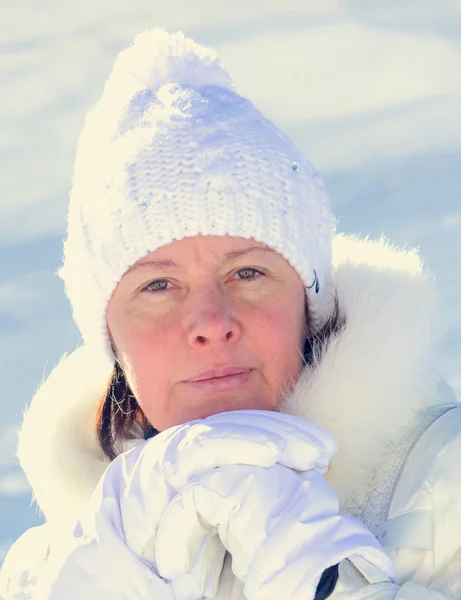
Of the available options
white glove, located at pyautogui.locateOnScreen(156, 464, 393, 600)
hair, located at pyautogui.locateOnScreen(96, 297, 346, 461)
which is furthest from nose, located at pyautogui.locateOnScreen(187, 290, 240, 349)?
hair, located at pyautogui.locateOnScreen(96, 297, 346, 461)

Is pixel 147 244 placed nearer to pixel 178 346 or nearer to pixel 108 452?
pixel 178 346

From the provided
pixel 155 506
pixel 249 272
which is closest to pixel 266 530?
pixel 155 506

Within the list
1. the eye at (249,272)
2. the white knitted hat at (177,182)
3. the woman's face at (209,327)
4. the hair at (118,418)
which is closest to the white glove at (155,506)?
the woman's face at (209,327)

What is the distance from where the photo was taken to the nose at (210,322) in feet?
8.70

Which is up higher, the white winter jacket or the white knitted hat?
the white knitted hat

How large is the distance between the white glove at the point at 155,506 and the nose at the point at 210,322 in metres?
0.32

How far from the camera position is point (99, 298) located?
9.88 ft

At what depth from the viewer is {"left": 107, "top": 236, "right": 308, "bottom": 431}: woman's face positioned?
8.82ft

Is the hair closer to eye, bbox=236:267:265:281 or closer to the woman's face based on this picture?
the woman's face

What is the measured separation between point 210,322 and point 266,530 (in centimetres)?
64

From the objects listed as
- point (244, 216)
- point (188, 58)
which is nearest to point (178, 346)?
point (244, 216)

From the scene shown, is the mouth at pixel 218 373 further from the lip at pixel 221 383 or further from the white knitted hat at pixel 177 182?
the white knitted hat at pixel 177 182

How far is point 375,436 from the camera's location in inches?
105

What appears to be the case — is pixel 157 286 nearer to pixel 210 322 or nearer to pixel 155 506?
pixel 210 322
